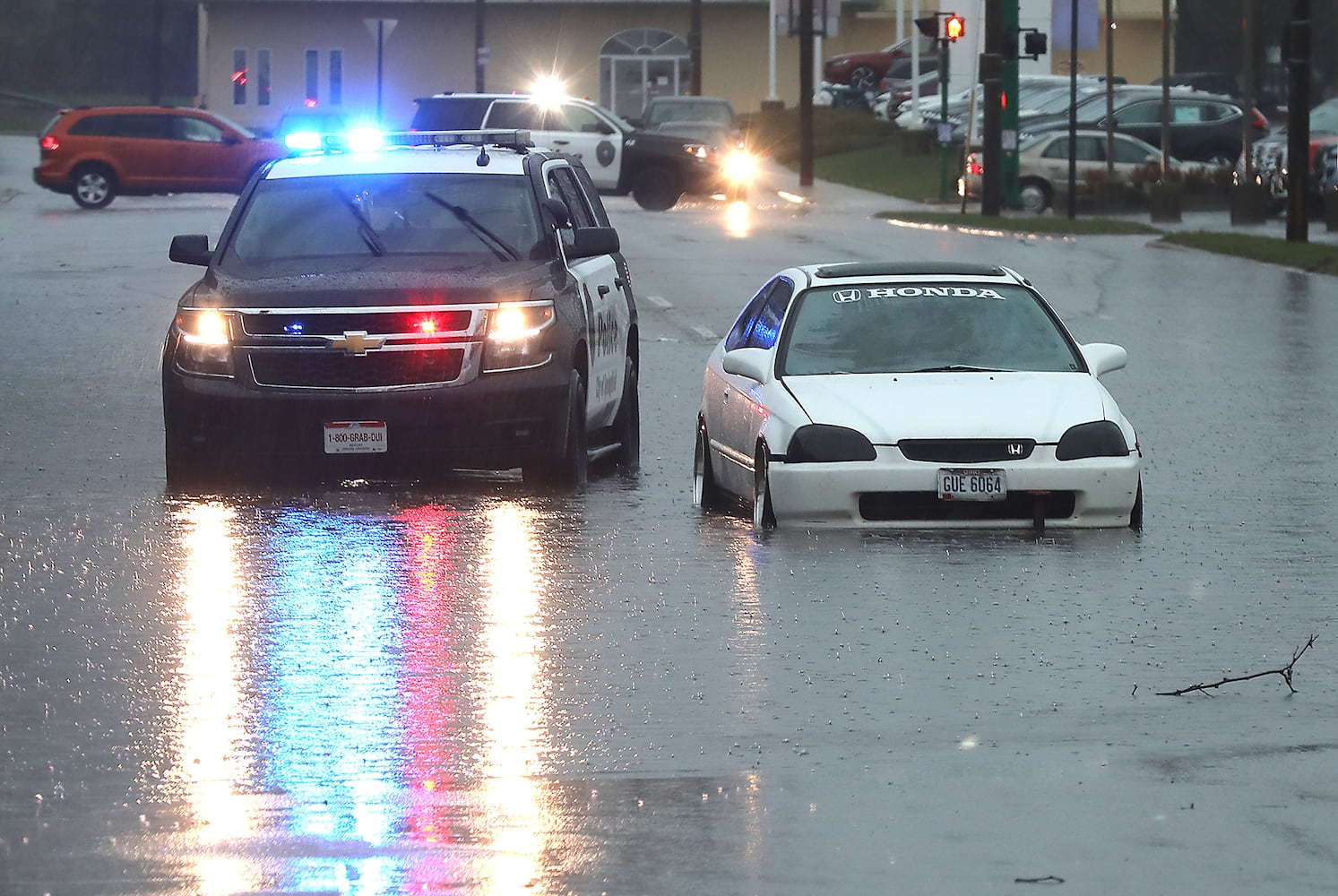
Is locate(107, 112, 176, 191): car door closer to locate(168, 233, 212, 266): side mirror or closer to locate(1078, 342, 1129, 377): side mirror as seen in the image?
locate(168, 233, 212, 266): side mirror

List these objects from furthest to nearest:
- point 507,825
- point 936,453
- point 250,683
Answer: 1. point 936,453
2. point 250,683
3. point 507,825

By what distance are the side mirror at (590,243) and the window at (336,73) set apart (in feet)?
244

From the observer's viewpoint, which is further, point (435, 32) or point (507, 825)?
point (435, 32)

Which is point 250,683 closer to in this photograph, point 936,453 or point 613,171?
point 936,453

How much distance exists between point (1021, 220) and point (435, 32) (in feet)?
161

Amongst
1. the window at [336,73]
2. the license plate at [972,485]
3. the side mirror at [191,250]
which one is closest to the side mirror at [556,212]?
the side mirror at [191,250]

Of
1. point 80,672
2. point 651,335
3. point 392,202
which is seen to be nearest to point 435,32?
point 651,335

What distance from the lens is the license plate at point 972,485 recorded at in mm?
11742

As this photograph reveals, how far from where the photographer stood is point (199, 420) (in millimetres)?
13453

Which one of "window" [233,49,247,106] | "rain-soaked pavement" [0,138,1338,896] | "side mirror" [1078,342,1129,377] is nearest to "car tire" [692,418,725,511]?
"rain-soaked pavement" [0,138,1338,896]

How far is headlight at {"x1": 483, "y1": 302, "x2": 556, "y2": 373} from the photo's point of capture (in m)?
13.5

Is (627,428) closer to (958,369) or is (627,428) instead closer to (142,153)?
(958,369)

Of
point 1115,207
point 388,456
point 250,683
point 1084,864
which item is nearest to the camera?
point 1084,864

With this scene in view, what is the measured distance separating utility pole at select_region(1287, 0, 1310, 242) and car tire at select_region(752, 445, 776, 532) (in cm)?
2248
